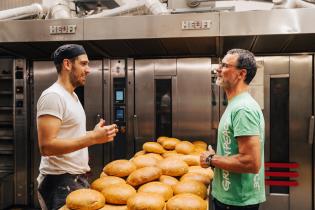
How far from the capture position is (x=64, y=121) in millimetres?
1854

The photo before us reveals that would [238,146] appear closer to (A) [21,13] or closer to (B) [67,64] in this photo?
(B) [67,64]

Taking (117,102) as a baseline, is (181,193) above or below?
below

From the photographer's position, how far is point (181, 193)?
176 cm

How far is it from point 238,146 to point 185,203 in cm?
37

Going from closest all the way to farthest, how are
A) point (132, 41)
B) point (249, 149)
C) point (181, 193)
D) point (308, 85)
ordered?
point (249, 149) < point (181, 193) < point (132, 41) < point (308, 85)

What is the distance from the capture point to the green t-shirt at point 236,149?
163 centimetres

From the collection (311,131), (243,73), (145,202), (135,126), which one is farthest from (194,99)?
(145,202)

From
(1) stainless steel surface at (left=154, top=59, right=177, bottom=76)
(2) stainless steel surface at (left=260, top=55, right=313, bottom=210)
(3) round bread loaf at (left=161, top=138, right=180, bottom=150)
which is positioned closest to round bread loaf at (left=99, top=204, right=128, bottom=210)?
(3) round bread loaf at (left=161, top=138, right=180, bottom=150)

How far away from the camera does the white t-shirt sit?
5.86 feet

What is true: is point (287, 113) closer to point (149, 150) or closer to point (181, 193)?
point (149, 150)

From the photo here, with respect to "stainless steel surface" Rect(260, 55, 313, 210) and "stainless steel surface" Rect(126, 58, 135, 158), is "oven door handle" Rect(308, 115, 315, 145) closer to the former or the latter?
"stainless steel surface" Rect(260, 55, 313, 210)

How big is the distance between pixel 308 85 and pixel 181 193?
275cm

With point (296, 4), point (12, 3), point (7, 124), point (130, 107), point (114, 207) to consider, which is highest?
point (12, 3)

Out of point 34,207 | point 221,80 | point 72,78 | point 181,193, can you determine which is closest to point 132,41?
point 72,78
